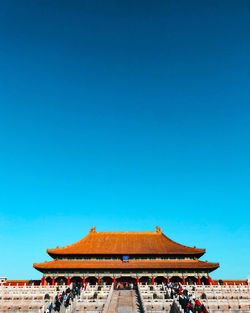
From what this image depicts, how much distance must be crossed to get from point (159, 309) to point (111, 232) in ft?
114

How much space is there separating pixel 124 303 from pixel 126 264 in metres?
19.1

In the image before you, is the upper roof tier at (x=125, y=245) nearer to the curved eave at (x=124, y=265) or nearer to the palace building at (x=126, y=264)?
the palace building at (x=126, y=264)

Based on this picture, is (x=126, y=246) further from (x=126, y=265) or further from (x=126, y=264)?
(x=126, y=265)

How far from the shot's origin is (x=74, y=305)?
21547mm

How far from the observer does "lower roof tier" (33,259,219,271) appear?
41750 millimetres

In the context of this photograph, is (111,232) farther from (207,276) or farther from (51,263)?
(207,276)

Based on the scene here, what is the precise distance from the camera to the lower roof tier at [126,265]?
1644 inches

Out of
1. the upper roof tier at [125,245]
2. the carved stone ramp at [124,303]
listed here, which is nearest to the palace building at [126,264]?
the upper roof tier at [125,245]

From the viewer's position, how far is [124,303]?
79.4ft

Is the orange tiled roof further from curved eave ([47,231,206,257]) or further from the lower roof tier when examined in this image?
curved eave ([47,231,206,257])

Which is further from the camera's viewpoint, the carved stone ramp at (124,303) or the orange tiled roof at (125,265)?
the orange tiled roof at (125,265)

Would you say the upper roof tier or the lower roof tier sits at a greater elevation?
the upper roof tier

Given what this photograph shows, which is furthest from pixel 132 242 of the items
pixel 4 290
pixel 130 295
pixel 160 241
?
pixel 4 290

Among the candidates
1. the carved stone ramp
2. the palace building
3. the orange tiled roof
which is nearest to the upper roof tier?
the palace building
